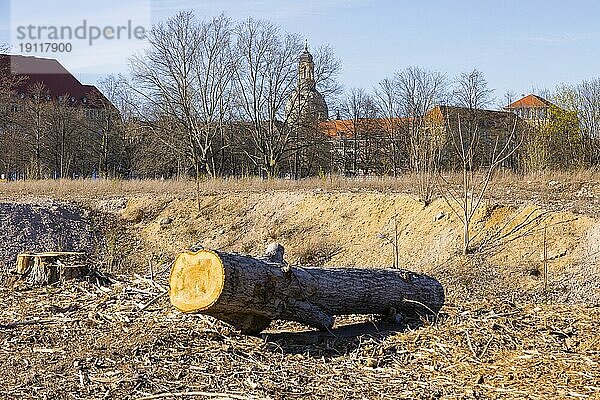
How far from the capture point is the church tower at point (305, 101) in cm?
4191

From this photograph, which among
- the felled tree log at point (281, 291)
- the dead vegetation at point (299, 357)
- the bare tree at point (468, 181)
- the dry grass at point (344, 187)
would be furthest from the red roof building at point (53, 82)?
the felled tree log at point (281, 291)

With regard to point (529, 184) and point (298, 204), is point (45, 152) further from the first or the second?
point (529, 184)

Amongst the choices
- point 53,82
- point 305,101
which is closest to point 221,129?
point 305,101

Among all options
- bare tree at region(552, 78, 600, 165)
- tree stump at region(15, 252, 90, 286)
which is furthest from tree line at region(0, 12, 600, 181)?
tree stump at region(15, 252, 90, 286)

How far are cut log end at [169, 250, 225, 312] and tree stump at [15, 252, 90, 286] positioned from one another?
3.48 meters

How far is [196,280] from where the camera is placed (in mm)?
5590

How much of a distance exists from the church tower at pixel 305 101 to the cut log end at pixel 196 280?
1434 inches

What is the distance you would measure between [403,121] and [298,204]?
31.2m

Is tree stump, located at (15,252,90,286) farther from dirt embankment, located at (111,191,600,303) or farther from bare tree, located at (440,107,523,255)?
bare tree, located at (440,107,523,255)

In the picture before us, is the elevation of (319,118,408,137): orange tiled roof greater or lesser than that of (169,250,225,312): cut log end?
greater

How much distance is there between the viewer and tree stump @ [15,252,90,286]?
8766 mm

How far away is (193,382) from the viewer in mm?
4867

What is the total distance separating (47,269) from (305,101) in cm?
3419

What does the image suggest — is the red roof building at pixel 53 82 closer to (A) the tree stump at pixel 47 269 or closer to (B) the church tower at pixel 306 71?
(B) the church tower at pixel 306 71
